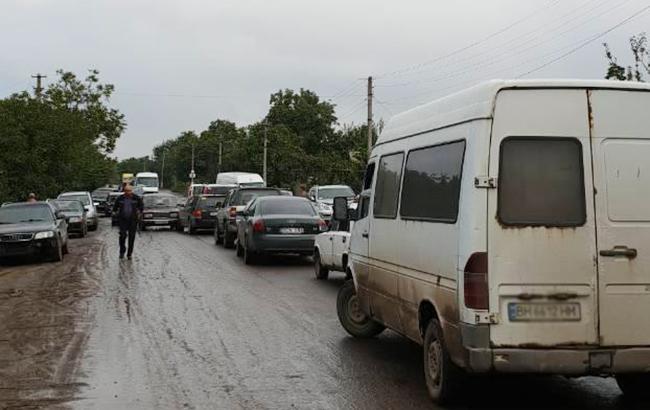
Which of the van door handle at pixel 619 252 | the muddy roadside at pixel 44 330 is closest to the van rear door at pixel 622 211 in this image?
the van door handle at pixel 619 252

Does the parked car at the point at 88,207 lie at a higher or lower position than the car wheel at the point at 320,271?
higher

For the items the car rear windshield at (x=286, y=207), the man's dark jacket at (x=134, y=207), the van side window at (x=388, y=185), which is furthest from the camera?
the man's dark jacket at (x=134, y=207)

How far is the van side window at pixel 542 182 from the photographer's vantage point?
570cm

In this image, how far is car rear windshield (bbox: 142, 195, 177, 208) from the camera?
33625 millimetres

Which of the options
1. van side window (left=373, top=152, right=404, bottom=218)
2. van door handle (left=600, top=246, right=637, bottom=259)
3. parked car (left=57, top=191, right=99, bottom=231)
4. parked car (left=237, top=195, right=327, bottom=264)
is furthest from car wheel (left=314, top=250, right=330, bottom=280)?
parked car (left=57, top=191, right=99, bottom=231)

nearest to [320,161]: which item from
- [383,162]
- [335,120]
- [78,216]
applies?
[335,120]

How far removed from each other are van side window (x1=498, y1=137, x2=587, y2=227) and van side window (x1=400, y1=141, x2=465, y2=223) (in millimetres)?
373

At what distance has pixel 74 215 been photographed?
29406 mm

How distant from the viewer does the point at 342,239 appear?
45.9ft

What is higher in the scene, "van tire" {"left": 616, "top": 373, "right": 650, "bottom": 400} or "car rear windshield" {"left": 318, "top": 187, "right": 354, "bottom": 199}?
"car rear windshield" {"left": 318, "top": 187, "right": 354, "bottom": 199}

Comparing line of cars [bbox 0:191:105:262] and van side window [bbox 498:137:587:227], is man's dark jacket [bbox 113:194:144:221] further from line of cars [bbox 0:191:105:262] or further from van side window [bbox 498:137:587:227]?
van side window [bbox 498:137:587:227]

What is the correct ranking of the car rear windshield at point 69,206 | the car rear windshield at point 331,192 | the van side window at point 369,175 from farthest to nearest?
the car rear windshield at point 331,192, the car rear windshield at point 69,206, the van side window at point 369,175

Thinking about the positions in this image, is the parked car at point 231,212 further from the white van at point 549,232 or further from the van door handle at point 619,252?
the van door handle at point 619,252

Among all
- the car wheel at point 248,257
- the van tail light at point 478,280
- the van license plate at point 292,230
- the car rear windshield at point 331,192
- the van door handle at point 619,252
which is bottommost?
the car wheel at point 248,257
